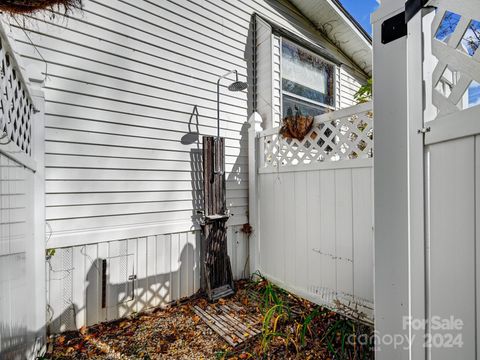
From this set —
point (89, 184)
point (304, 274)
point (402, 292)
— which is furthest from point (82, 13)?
point (304, 274)

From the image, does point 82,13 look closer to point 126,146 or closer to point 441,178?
point 126,146

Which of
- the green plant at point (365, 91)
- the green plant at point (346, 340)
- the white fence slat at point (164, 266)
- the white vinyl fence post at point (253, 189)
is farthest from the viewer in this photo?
the white vinyl fence post at point (253, 189)

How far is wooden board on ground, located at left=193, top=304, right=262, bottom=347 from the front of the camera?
7.22ft

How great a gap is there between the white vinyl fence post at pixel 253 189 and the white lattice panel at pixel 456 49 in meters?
2.52

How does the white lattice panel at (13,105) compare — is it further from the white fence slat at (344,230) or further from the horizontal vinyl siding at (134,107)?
the white fence slat at (344,230)

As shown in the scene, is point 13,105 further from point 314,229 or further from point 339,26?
point 339,26

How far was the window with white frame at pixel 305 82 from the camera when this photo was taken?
3977 mm

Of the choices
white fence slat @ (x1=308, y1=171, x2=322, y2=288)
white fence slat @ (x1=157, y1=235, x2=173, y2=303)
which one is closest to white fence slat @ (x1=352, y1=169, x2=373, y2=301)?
white fence slat @ (x1=308, y1=171, x2=322, y2=288)

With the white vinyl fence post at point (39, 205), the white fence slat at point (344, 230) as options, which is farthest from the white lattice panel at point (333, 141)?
the white vinyl fence post at point (39, 205)

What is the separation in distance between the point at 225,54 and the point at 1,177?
3.11m

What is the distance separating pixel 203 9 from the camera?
3.22m

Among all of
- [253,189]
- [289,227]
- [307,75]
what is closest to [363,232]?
[289,227]

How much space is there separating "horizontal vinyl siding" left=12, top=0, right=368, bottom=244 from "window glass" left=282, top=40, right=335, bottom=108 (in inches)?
34.4

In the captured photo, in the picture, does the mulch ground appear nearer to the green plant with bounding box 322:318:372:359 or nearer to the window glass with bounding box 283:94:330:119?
the green plant with bounding box 322:318:372:359
